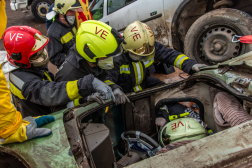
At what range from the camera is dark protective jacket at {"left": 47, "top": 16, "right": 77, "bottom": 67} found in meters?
3.19

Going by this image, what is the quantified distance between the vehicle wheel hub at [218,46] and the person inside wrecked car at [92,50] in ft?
5.65

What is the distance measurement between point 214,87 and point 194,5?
180 cm

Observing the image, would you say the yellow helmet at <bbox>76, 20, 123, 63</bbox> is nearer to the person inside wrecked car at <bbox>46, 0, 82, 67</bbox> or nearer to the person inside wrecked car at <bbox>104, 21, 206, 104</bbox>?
the person inside wrecked car at <bbox>104, 21, 206, 104</bbox>

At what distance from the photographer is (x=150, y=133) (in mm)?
2273

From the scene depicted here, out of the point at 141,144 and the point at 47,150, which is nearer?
the point at 47,150

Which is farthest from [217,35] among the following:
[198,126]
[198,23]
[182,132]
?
[182,132]

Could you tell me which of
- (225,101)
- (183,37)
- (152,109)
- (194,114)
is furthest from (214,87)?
(183,37)

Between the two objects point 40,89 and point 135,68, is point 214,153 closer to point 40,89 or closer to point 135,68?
point 40,89

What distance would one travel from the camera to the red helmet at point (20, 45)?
173 cm

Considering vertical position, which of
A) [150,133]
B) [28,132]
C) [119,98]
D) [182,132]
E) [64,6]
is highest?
[64,6]

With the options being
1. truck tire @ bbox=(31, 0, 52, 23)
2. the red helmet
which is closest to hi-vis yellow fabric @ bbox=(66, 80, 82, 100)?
the red helmet

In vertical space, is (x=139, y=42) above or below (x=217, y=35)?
above

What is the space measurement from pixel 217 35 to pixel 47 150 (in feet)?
9.39

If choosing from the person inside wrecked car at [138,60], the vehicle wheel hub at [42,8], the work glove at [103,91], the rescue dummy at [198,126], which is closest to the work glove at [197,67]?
the person inside wrecked car at [138,60]
